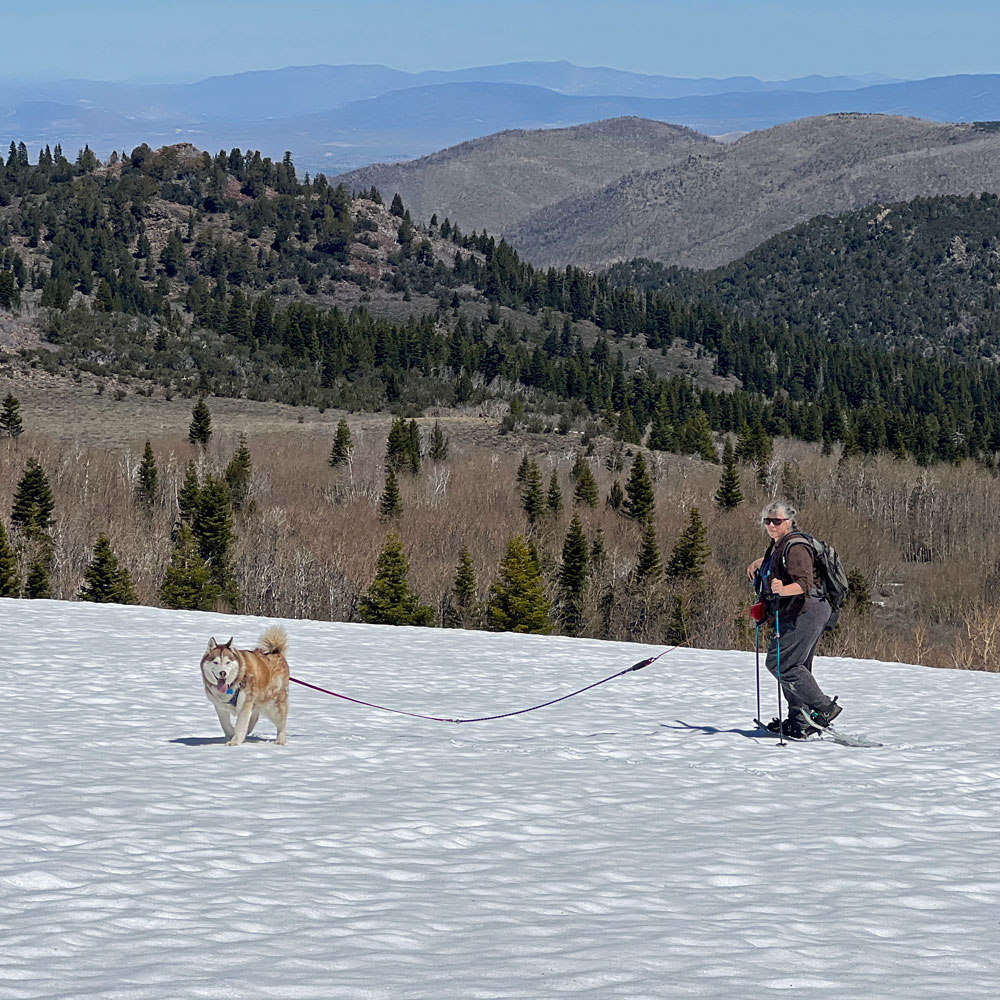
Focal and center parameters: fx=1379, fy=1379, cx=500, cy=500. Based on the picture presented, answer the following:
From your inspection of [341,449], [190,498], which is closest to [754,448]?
[341,449]

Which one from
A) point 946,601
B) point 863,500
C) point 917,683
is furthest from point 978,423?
point 917,683

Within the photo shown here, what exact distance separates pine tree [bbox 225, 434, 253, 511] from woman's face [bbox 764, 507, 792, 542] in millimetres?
54241

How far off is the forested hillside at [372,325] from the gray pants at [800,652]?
2831 inches

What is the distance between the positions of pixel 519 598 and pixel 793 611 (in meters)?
38.4

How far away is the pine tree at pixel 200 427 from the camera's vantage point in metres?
70.2

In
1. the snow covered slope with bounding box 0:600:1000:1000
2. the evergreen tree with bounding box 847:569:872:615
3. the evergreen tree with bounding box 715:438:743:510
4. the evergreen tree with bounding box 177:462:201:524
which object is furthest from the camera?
the evergreen tree with bounding box 715:438:743:510

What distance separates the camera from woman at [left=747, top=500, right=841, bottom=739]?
1159cm

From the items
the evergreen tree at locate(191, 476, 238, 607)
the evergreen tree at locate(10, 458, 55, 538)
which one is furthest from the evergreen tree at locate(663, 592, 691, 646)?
the evergreen tree at locate(10, 458, 55, 538)

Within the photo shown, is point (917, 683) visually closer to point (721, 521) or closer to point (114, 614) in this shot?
point (114, 614)

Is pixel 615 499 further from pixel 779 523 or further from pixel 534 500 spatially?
pixel 779 523

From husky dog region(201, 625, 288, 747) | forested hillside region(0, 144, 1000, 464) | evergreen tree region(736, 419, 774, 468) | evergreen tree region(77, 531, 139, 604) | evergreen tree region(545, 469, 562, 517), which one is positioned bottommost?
evergreen tree region(77, 531, 139, 604)

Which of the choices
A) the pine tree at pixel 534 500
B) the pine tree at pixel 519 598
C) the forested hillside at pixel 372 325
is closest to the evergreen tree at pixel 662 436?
the forested hillside at pixel 372 325

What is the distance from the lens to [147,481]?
62562mm

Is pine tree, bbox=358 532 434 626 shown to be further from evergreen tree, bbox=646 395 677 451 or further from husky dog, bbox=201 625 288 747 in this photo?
evergreen tree, bbox=646 395 677 451
